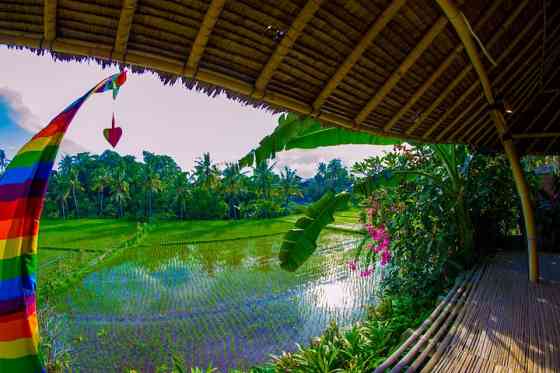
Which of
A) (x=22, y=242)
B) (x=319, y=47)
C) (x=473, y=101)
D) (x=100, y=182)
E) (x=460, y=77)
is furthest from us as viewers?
(x=100, y=182)

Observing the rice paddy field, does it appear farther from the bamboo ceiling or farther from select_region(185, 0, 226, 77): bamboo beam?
select_region(185, 0, 226, 77): bamboo beam

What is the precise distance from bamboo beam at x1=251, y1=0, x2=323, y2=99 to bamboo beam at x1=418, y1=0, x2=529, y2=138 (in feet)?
3.06

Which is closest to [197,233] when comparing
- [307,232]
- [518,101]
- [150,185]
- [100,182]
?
[150,185]

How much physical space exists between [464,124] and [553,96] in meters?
0.67

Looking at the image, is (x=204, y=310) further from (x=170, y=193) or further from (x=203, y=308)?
(x=170, y=193)

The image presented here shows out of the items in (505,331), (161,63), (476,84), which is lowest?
(505,331)

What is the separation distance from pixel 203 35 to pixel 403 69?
840 millimetres

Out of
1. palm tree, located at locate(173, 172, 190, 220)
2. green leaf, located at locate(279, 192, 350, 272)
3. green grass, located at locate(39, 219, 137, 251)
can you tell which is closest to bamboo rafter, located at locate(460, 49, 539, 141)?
green leaf, located at locate(279, 192, 350, 272)

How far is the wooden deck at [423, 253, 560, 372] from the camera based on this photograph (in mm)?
1109

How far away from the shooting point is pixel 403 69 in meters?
1.27

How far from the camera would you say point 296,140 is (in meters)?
2.87

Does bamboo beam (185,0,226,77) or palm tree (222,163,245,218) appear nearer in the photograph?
bamboo beam (185,0,226,77)

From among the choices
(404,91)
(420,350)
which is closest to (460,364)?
(420,350)

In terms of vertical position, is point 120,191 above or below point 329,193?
above
